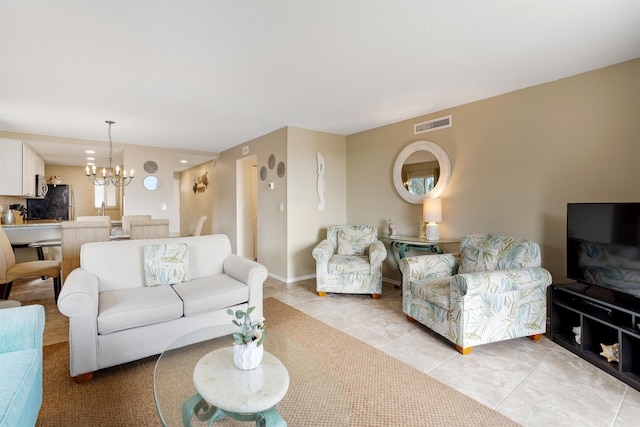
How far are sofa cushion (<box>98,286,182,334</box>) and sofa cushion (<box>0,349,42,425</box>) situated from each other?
0.62 metres

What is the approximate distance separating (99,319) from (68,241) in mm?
1809

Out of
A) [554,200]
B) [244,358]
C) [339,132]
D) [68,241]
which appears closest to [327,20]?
[244,358]

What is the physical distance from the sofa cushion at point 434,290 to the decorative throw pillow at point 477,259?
22 cm

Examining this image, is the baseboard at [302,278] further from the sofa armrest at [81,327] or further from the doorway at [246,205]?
the sofa armrest at [81,327]

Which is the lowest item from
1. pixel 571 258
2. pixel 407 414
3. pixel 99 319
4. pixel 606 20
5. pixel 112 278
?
pixel 407 414

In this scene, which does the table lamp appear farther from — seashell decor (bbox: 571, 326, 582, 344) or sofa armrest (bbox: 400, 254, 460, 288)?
seashell decor (bbox: 571, 326, 582, 344)

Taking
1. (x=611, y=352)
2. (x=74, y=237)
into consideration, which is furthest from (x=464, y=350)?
(x=74, y=237)

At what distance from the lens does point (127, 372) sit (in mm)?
2131

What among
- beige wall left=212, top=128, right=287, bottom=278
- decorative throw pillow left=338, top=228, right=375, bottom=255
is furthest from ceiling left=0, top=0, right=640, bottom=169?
decorative throw pillow left=338, top=228, right=375, bottom=255

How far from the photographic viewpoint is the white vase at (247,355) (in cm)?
142

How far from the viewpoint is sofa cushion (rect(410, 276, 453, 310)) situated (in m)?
2.51

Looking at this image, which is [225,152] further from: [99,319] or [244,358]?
[244,358]

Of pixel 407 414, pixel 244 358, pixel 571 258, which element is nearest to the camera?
pixel 244 358

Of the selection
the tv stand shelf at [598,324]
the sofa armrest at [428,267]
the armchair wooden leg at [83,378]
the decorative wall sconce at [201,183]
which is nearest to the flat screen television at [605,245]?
the tv stand shelf at [598,324]
